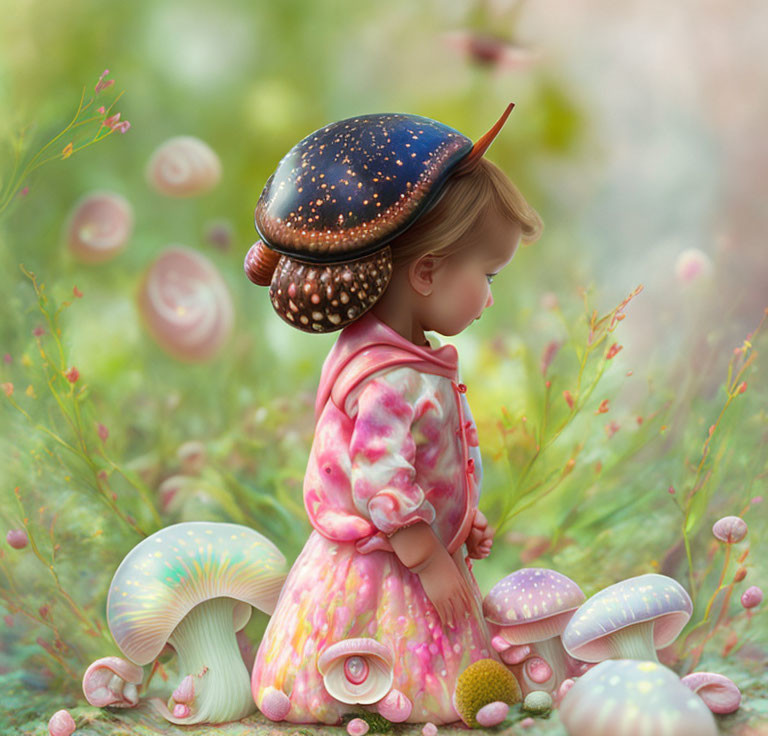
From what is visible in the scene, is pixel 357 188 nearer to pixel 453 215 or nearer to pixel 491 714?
pixel 453 215

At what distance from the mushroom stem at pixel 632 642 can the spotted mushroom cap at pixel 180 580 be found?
499mm

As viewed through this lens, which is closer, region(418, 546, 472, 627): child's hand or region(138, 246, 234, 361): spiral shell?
region(418, 546, 472, 627): child's hand

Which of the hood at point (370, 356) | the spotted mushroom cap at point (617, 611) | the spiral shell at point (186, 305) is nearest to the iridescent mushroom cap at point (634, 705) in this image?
the spotted mushroom cap at point (617, 611)

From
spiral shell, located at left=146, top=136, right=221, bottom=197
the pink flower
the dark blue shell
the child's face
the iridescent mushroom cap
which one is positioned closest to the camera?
the iridescent mushroom cap

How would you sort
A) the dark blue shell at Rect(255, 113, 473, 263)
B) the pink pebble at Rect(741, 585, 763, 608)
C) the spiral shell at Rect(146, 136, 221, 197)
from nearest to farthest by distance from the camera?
the dark blue shell at Rect(255, 113, 473, 263)
the pink pebble at Rect(741, 585, 763, 608)
the spiral shell at Rect(146, 136, 221, 197)

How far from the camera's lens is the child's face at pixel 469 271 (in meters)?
1.38

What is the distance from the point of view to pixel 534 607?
1.42 meters

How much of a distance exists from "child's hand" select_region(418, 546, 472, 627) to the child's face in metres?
0.32


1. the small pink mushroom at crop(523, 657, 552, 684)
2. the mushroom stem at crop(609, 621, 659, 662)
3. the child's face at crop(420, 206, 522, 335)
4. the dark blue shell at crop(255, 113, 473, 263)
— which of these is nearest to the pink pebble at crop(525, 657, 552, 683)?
the small pink mushroom at crop(523, 657, 552, 684)

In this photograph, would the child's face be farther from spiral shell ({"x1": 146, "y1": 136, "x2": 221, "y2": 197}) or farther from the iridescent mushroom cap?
spiral shell ({"x1": 146, "y1": 136, "x2": 221, "y2": 197})

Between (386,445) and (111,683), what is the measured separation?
563mm

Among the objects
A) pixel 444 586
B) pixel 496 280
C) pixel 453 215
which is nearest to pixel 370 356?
pixel 453 215

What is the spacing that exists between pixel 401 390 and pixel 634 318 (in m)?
0.80

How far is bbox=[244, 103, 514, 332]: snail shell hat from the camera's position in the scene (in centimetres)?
128
